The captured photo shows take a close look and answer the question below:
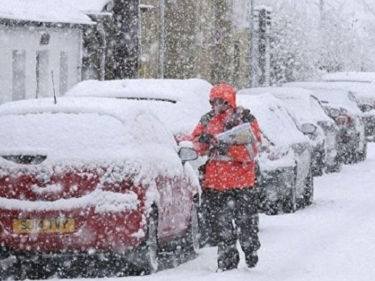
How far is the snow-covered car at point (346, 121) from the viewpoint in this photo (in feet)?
82.8

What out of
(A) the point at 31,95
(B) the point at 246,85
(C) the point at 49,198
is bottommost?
(B) the point at 246,85

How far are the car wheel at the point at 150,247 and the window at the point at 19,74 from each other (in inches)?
757

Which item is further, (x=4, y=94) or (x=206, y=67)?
(x=206, y=67)

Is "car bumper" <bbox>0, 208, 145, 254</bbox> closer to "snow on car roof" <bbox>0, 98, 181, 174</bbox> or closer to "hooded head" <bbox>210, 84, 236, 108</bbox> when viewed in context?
"snow on car roof" <bbox>0, 98, 181, 174</bbox>

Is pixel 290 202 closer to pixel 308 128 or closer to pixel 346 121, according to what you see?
pixel 308 128

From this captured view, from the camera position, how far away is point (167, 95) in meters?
14.6

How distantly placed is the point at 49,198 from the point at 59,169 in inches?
9.3

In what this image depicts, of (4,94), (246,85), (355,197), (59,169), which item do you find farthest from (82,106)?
(246,85)

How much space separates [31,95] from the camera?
30.6 meters

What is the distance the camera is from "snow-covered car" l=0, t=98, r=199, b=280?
34.3ft

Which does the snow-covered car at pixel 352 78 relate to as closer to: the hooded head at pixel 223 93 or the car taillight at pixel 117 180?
the hooded head at pixel 223 93

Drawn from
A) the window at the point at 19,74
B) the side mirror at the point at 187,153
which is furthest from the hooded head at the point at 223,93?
the window at the point at 19,74

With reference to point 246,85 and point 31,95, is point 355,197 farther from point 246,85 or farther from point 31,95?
point 246,85

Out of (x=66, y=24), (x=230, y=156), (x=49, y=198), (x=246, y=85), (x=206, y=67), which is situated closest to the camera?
(x=49, y=198)
